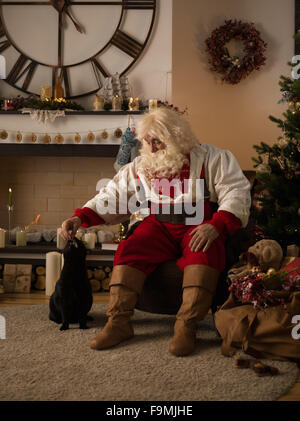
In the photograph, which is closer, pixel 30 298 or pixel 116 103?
pixel 30 298

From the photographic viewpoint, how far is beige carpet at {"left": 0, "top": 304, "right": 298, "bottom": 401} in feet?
6.30

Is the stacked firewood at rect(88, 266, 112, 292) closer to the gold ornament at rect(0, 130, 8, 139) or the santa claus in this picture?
the santa claus

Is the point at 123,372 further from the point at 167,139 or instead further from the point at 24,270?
the point at 24,270

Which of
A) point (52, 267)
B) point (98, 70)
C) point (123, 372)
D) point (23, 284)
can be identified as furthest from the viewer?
point (98, 70)

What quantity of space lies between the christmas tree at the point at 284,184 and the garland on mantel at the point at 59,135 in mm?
1391

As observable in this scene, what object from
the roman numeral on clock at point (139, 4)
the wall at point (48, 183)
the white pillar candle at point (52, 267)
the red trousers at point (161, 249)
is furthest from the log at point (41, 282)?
the roman numeral on clock at point (139, 4)

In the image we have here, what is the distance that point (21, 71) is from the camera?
4.48 meters

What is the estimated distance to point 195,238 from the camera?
2482mm

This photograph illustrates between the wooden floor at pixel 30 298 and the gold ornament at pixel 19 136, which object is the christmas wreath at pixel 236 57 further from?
the wooden floor at pixel 30 298

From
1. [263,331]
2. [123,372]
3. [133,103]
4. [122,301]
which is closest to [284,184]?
[263,331]

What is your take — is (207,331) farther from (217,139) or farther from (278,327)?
(217,139)

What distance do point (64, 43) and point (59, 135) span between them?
920 millimetres

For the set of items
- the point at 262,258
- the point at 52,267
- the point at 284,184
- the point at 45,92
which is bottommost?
the point at 52,267

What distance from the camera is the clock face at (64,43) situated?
4.44 m
